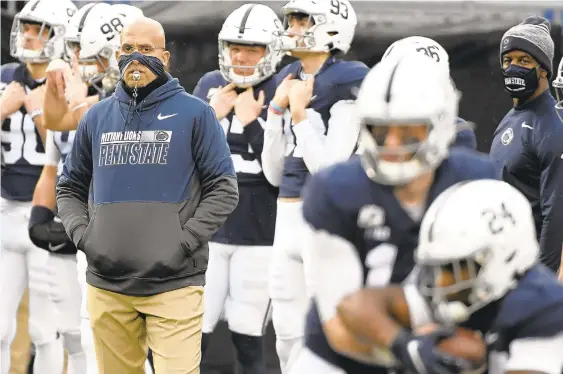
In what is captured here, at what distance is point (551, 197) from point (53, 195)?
2.23m

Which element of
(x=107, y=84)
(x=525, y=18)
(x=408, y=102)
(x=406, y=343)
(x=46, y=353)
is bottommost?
(x=46, y=353)

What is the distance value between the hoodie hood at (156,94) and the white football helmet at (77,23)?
64.7 inches

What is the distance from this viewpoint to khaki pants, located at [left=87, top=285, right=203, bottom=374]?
4.36 metres

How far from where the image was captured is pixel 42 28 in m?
6.23

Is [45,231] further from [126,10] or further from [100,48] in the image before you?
[126,10]

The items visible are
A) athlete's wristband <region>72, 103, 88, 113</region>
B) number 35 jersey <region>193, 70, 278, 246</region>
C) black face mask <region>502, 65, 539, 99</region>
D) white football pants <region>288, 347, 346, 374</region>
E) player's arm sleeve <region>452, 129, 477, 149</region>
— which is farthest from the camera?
number 35 jersey <region>193, 70, 278, 246</region>

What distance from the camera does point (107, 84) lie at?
19.2 ft

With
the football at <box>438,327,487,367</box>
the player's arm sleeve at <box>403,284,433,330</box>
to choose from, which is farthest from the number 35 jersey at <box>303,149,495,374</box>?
the football at <box>438,327,487,367</box>

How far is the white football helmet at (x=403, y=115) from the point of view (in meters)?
3.20

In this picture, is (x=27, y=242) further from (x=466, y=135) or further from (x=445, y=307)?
(x=445, y=307)

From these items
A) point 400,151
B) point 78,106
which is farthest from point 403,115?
point 78,106

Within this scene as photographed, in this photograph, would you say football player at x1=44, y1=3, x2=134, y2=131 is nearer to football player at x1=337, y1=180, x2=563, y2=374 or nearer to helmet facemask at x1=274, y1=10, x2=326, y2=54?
helmet facemask at x1=274, y1=10, x2=326, y2=54

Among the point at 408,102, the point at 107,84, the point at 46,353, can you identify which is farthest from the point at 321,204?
the point at 46,353

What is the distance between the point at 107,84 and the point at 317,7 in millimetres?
1028
